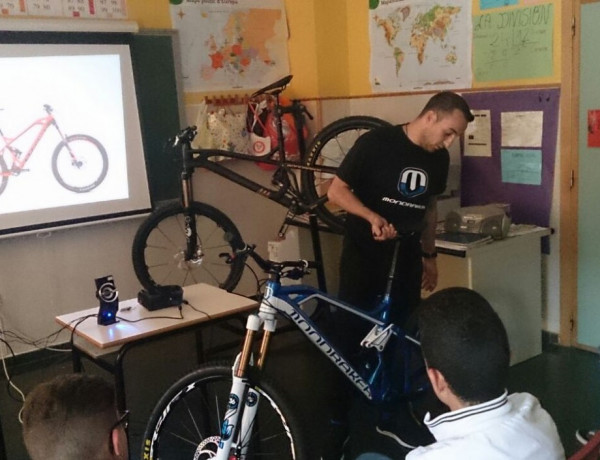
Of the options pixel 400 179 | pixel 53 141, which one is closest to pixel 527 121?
pixel 400 179

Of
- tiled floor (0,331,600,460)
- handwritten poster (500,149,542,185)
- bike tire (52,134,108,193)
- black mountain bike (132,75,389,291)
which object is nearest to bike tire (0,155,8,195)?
bike tire (52,134,108,193)

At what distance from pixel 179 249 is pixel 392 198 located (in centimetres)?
196

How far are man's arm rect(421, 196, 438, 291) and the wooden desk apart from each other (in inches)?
32.9

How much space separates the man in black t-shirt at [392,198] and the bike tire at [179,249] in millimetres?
1178

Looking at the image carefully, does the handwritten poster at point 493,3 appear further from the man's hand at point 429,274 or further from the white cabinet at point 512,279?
the man's hand at point 429,274

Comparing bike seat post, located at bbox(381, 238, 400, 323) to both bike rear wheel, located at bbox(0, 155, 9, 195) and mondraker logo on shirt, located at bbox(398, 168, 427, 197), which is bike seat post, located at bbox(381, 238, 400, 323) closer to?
mondraker logo on shirt, located at bbox(398, 168, 427, 197)

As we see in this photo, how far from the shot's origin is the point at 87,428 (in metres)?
1.23

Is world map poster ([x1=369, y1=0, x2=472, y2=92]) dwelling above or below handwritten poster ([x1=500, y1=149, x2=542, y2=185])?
above

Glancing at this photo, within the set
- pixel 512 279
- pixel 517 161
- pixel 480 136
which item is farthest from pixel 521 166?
pixel 512 279

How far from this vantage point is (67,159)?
378cm

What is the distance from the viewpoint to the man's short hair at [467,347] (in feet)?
4.45

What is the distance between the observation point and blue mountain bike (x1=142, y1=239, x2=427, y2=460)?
2152 millimetres

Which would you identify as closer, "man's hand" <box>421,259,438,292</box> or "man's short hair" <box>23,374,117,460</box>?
"man's short hair" <box>23,374,117,460</box>

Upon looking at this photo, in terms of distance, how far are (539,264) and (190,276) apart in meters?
2.08
